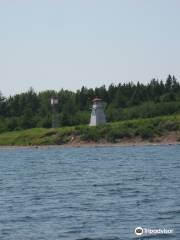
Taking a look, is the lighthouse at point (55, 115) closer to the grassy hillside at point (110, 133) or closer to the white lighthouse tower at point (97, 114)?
the grassy hillside at point (110, 133)

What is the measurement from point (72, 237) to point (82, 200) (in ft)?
39.0

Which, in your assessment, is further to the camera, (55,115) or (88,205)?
(55,115)

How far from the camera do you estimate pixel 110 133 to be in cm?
15088

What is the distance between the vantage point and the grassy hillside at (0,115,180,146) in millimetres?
148875

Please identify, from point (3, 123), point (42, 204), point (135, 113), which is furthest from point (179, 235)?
point (3, 123)

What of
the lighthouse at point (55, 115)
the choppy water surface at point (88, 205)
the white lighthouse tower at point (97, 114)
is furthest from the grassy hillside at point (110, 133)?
the choppy water surface at point (88, 205)

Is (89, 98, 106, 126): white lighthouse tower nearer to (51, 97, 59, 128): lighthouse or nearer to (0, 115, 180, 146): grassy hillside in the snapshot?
(0, 115, 180, 146): grassy hillside

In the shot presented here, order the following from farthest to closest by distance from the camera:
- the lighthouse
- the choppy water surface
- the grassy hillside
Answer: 1. the lighthouse
2. the grassy hillside
3. the choppy water surface

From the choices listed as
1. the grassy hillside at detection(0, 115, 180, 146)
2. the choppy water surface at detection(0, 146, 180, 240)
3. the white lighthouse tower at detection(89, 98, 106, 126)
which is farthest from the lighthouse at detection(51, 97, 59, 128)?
the choppy water surface at detection(0, 146, 180, 240)

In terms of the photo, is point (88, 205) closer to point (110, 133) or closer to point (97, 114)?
point (110, 133)

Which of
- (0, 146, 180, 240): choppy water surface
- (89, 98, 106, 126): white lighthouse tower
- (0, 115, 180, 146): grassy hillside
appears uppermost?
(89, 98, 106, 126): white lighthouse tower

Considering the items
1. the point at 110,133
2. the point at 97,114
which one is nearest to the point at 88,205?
the point at 110,133

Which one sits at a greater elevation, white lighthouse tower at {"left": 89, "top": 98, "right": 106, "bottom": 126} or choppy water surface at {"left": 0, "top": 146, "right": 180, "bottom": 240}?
white lighthouse tower at {"left": 89, "top": 98, "right": 106, "bottom": 126}

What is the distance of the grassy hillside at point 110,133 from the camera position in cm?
14888
